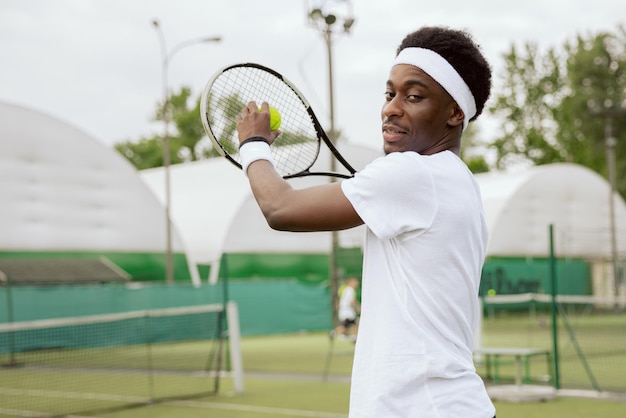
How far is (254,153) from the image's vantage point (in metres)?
2.30

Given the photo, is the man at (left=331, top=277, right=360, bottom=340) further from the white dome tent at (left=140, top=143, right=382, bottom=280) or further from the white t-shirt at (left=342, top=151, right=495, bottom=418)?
the white t-shirt at (left=342, top=151, right=495, bottom=418)

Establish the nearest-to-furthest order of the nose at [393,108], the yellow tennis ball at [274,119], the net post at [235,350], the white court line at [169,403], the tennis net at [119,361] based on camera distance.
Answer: the nose at [393,108] < the yellow tennis ball at [274,119] < the white court line at [169,403] < the tennis net at [119,361] < the net post at [235,350]

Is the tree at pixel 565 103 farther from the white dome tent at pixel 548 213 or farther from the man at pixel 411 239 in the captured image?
the man at pixel 411 239

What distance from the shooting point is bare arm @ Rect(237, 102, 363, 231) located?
217cm

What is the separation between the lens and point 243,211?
31.1 meters

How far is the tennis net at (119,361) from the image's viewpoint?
1155cm

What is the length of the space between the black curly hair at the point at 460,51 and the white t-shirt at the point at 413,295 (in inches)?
10.4

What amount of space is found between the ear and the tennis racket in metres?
0.56

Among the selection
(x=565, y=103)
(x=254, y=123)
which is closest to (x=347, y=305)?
(x=254, y=123)

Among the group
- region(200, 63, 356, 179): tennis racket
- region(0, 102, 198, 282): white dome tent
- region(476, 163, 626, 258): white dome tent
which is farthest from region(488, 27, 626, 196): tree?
region(200, 63, 356, 179): tennis racket

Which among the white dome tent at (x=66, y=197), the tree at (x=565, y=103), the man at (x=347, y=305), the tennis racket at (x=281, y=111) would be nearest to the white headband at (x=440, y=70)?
the tennis racket at (x=281, y=111)

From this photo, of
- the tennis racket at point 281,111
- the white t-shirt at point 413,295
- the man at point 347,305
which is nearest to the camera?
the white t-shirt at point 413,295

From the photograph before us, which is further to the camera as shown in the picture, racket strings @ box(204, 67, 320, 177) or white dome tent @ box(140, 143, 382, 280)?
white dome tent @ box(140, 143, 382, 280)

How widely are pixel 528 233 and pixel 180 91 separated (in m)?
36.5
